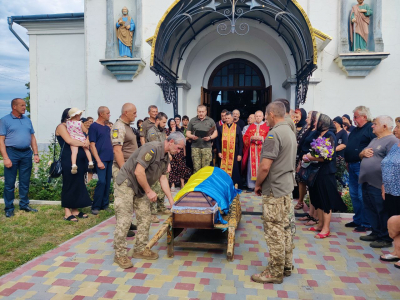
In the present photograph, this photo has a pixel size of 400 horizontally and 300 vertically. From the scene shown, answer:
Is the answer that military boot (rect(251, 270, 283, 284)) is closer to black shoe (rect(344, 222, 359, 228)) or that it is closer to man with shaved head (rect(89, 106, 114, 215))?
black shoe (rect(344, 222, 359, 228))

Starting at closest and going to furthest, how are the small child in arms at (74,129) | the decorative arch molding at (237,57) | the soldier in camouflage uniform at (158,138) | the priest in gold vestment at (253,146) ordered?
the small child in arms at (74,129)
the soldier in camouflage uniform at (158,138)
the priest in gold vestment at (253,146)
the decorative arch molding at (237,57)

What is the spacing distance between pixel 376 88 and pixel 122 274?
858 centimetres

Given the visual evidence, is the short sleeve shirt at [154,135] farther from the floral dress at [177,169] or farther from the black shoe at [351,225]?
the black shoe at [351,225]

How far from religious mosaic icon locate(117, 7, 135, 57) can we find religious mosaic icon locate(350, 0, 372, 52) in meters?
6.54

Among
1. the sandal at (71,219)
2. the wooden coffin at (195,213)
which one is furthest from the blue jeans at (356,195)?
the sandal at (71,219)

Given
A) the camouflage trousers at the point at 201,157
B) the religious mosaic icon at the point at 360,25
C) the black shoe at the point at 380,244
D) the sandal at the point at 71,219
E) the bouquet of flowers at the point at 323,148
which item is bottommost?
the black shoe at the point at 380,244

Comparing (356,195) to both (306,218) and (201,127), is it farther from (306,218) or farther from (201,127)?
(201,127)

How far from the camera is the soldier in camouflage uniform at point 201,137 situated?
7.08 m

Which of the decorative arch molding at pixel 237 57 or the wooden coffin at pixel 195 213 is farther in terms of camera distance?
the decorative arch molding at pixel 237 57

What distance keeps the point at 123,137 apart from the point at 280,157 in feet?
7.45

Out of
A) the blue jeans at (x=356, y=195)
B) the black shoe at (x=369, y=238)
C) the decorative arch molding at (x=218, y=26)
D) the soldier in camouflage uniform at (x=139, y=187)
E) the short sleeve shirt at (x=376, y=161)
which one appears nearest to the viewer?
the soldier in camouflage uniform at (x=139, y=187)

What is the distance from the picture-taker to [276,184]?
10.6 ft

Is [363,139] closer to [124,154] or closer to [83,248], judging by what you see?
[124,154]

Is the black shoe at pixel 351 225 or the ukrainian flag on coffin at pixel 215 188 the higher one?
the ukrainian flag on coffin at pixel 215 188
